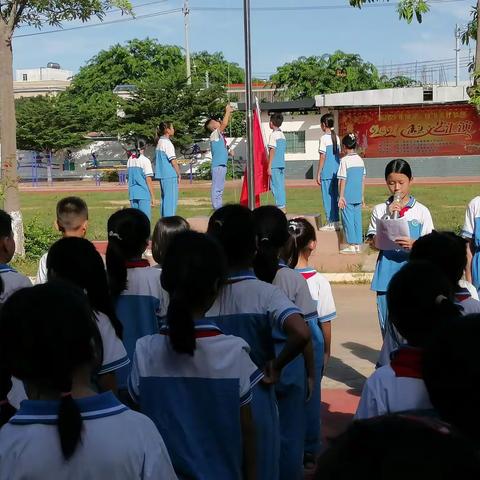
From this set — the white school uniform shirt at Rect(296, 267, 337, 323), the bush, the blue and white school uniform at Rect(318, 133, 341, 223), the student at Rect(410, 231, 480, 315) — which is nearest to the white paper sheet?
the white school uniform shirt at Rect(296, 267, 337, 323)

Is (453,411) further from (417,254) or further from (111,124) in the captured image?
(111,124)

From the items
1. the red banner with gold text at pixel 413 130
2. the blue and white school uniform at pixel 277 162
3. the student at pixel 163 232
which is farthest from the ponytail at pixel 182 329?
the red banner with gold text at pixel 413 130

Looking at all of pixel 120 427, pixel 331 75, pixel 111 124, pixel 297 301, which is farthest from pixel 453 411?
pixel 331 75

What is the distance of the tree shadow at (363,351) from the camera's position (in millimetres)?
7152

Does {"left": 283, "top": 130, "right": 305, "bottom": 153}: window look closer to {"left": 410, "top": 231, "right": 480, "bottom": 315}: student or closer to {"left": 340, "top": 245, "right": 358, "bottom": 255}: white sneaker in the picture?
{"left": 340, "top": 245, "right": 358, "bottom": 255}: white sneaker

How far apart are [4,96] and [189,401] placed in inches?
395

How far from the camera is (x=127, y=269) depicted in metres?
3.86

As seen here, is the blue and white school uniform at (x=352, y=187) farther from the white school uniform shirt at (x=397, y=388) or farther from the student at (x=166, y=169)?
the white school uniform shirt at (x=397, y=388)

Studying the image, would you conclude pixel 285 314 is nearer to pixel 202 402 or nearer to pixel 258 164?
pixel 202 402

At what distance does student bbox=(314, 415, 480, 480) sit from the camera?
1017 millimetres

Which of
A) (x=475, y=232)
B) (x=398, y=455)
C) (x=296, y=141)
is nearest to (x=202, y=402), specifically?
(x=398, y=455)

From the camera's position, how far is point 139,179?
12625mm

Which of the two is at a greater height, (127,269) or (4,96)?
(4,96)

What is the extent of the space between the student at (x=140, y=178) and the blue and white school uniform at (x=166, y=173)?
17 centimetres
